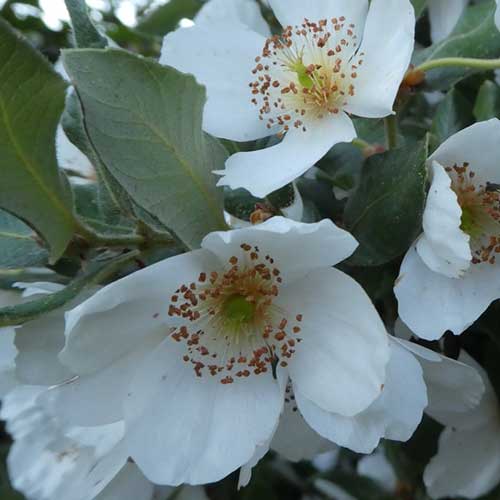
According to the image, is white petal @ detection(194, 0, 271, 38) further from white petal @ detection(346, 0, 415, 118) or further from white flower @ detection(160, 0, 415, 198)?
white petal @ detection(346, 0, 415, 118)

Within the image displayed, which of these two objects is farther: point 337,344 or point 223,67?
point 223,67

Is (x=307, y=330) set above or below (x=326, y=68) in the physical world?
below

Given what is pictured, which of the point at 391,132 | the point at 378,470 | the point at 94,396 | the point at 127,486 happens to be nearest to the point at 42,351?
the point at 94,396

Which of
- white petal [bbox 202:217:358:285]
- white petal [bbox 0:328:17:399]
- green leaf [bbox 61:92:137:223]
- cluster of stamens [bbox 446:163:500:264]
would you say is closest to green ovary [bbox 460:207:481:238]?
cluster of stamens [bbox 446:163:500:264]

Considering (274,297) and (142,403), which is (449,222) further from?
(142,403)

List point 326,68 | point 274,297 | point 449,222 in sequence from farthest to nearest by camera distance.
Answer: point 326,68
point 274,297
point 449,222

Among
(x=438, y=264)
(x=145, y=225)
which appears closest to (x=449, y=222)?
(x=438, y=264)

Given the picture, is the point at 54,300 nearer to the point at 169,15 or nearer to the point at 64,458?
the point at 64,458
